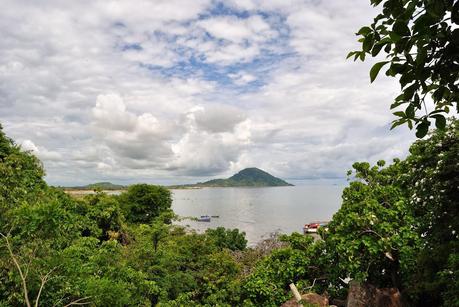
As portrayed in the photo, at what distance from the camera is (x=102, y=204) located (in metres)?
27.8

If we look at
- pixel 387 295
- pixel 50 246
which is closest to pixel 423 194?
pixel 387 295

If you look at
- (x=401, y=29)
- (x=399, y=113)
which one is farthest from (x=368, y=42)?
(x=399, y=113)

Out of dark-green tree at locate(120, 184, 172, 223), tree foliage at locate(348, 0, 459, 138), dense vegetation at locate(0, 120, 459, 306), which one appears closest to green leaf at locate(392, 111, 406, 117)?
tree foliage at locate(348, 0, 459, 138)

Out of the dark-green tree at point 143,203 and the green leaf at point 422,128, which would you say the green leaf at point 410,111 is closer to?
the green leaf at point 422,128

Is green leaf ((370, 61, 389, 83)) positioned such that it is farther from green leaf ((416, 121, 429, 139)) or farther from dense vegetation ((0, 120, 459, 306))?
dense vegetation ((0, 120, 459, 306))

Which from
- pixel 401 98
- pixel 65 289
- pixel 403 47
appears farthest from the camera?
pixel 65 289

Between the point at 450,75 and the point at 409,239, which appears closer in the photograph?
the point at 450,75

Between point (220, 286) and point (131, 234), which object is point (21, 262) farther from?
point (131, 234)

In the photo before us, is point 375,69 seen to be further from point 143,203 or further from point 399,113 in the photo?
point 143,203

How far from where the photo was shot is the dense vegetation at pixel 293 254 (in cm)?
933

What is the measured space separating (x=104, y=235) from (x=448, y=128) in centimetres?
2480

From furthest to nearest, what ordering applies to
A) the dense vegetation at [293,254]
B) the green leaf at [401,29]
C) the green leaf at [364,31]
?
the dense vegetation at [293,254], the green leaf at [364,31], the green leaf at [401,29]

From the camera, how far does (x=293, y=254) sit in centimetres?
1364

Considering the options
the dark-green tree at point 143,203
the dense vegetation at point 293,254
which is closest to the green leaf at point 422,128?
the dense vegetation at point 293,254
